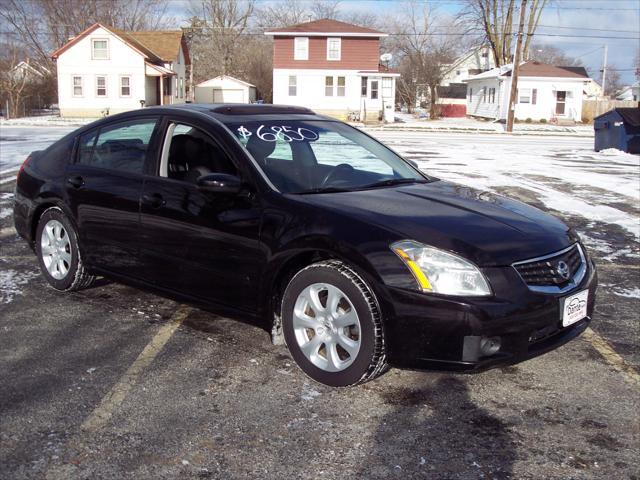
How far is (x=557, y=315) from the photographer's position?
3621 millimetres

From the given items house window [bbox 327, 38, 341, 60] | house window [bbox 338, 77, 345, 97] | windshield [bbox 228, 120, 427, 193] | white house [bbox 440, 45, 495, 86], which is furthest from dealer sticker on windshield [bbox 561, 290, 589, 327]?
white house [bbox 440, 45, 495, 86]

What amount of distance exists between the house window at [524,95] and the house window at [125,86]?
25036mm

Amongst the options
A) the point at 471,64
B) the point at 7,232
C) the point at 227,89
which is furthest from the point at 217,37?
the point at 7,232

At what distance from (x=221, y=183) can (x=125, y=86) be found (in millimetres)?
40284

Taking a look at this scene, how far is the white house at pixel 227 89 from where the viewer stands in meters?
53.0

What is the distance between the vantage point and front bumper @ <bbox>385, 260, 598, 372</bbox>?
11.0 ft

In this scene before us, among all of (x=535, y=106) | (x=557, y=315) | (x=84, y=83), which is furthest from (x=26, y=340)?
(x=535, y=106)

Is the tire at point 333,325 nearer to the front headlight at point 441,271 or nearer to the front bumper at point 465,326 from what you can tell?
the front bumper at point 465,326

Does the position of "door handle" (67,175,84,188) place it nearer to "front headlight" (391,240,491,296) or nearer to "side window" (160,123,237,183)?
"side window" (160,123,237,183)

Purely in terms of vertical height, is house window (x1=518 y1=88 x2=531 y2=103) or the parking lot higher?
house window (x1=518 y1=88 x2=531 y2=103)

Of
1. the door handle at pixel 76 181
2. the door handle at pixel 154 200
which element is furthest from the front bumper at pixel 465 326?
the door handle at pixel 76 181

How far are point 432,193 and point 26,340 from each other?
283cm

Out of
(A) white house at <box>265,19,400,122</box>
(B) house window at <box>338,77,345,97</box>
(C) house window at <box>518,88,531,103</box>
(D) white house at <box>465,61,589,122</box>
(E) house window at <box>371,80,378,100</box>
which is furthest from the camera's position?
(C) house window at <box>518,88,531,103</box>

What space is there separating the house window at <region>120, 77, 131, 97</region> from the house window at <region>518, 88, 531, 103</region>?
25036 millimetres
